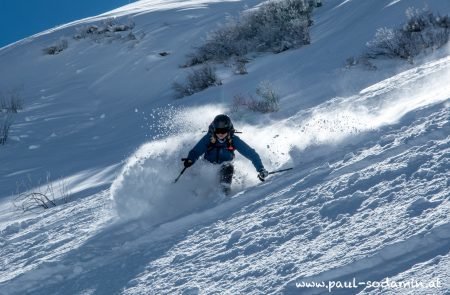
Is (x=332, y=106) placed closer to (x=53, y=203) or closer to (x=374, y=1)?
(x=53, y=203)

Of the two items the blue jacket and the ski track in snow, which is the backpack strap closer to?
the blue jacket

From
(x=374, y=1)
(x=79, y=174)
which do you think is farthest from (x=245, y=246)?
(x=374, y=1)

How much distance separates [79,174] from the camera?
7711 millimetres

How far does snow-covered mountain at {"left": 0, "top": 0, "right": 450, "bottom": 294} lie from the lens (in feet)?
9.67

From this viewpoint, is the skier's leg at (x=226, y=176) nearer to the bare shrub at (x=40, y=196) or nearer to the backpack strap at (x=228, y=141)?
the backpack strap at (x=228, y=141)

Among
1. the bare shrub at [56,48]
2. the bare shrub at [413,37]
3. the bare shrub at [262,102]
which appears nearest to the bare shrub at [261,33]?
the bare shrub at [413,37]

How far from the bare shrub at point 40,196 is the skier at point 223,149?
1.89 metres

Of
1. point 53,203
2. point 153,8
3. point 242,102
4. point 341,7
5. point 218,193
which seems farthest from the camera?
point 153,8

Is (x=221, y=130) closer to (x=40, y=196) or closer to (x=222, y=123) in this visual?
(x=222, y=123)

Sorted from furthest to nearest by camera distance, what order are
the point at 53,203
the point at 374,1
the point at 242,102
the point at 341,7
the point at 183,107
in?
the point at 341,7 → the point at 374,1 → the point at 183,107 → the point at 242,102 → the point at 53,203

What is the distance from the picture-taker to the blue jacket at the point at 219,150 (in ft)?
18.4

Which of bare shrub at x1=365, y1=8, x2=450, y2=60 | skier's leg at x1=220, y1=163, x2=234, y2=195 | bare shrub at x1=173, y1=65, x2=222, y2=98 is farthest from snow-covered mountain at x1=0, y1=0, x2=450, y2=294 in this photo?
bare shrub at x1=173, y1=65, x2=222, y2=98

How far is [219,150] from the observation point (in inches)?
223

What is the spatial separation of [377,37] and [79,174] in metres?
5.91
